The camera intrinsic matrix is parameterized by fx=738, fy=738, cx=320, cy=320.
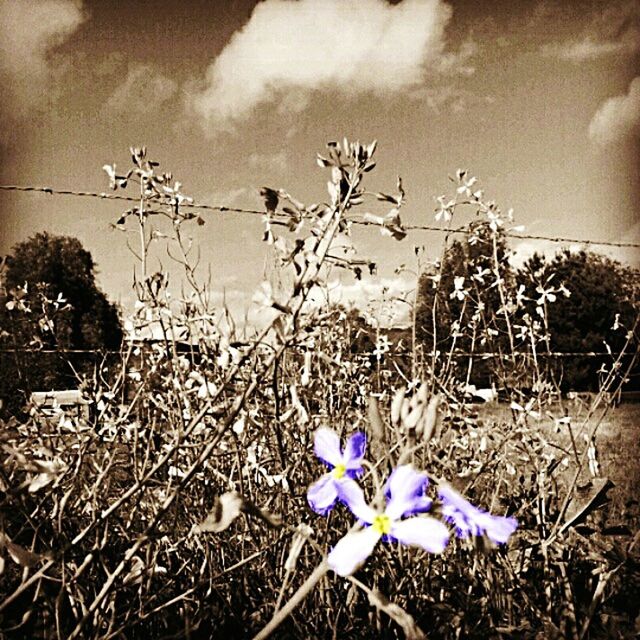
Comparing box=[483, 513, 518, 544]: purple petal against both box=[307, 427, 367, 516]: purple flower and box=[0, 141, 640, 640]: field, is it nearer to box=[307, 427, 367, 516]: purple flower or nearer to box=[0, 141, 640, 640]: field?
box=[0, 141, 640, 640]: field

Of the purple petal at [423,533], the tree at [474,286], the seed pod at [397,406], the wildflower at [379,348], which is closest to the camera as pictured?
the purple petal at [423,533]

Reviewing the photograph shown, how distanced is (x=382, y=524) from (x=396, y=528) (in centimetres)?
2

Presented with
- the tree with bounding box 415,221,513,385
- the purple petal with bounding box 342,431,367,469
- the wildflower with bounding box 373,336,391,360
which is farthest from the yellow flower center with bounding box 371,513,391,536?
the wildflower with bounding box 373,336,391,360

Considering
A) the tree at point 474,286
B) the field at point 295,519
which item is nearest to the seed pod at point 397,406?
the field at point 295,519

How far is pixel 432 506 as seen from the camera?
568 mm

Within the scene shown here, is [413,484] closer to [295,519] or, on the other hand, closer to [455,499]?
[455,499]

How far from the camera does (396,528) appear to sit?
0.55 meters

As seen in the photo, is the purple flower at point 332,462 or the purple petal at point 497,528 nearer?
the purple petal at point 497,528

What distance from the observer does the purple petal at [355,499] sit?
22.5 inches

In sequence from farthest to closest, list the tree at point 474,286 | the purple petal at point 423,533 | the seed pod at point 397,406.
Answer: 1. the tree at point 474,286
2. the seed pod at point 397,406
3. the purple petal at point 423,533

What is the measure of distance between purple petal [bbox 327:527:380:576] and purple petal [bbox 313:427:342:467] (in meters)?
0.13

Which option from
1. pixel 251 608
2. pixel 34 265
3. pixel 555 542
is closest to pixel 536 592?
pixel 555 542

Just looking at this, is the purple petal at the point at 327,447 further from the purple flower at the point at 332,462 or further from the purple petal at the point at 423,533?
the purple petal at the point at 423,533

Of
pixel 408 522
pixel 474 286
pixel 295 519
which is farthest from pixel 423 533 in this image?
pixel 474 286
